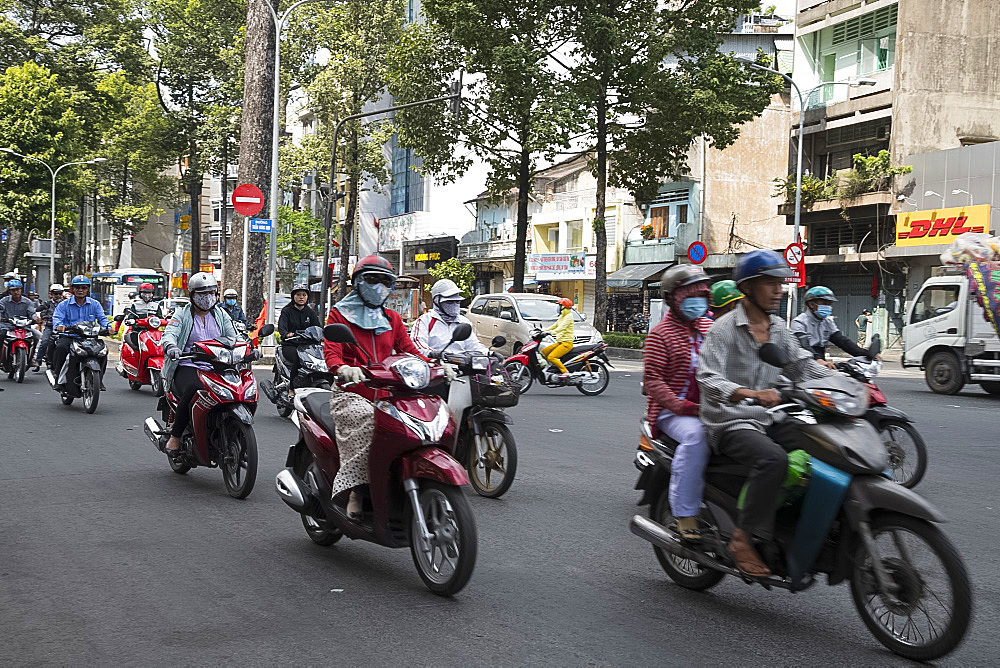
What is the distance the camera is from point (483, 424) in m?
8.48

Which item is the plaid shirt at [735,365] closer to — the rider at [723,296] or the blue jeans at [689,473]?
the blue jeans at [689,473]

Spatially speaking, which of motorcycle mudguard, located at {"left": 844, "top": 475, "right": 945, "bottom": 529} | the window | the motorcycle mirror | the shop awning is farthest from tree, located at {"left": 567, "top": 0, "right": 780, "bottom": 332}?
motorcycle mudguard, located at {"left": 844, "top": 475, "right": 945, "bottom": 529}

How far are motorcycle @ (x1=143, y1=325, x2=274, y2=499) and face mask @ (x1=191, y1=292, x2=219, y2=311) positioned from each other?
0.47 metres

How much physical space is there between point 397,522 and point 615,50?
27.1 m

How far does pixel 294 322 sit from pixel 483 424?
5299mm

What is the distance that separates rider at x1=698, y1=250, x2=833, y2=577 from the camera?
4.52m

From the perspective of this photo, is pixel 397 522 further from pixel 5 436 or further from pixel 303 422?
pixel 5 436

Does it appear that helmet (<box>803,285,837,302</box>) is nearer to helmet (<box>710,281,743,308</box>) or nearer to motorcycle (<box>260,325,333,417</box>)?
helmet (<box>710,281,743,308</box>)

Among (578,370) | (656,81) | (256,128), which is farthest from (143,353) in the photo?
(656,81)

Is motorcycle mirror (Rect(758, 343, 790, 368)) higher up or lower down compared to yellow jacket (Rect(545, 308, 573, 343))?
higher up

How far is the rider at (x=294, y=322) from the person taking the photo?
13.0 meters

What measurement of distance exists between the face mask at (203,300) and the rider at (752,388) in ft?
16.9

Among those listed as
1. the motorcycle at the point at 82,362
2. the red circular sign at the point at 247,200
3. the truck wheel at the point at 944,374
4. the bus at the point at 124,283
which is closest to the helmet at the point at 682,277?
the motorcycle at the point at 82,362

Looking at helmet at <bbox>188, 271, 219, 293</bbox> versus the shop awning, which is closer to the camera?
helmet at <bbox>188, 271, 219, 293</bbox>
